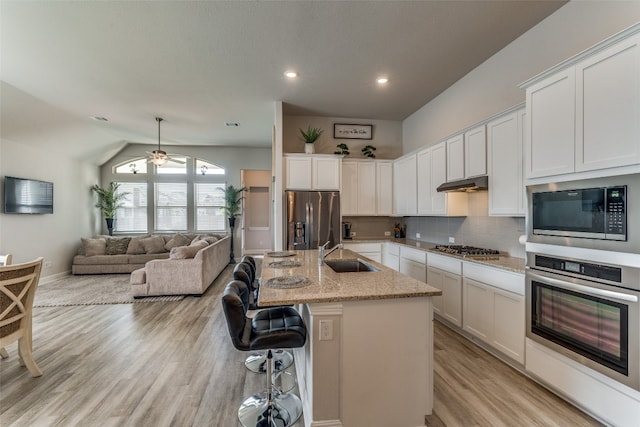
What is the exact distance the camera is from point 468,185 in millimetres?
3109

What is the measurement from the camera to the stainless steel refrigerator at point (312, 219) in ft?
14.8

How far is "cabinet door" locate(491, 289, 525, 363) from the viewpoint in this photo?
233 cm

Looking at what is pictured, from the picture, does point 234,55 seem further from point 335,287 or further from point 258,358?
point 258,358

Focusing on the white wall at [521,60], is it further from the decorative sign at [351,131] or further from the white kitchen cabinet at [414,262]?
the white kitchen cabinet at [414,262]

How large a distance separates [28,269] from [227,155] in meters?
6.15

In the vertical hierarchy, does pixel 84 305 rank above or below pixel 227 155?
below

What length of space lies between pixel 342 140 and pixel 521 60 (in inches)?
117

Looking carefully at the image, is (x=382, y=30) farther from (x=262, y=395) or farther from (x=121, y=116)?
(x=121, y=116)

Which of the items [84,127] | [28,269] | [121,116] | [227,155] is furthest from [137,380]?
[227,155]

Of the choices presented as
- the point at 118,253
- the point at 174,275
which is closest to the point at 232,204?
the point at 118,253

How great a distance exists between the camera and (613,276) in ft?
5.45

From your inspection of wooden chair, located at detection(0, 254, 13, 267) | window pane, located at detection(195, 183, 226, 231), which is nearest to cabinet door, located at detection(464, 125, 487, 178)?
wooden chair, located at detection(0, 254, 13, 267)

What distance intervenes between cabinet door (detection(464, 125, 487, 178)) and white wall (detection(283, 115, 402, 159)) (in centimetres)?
234

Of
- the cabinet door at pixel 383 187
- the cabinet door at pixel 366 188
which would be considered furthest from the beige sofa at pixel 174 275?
the cabinet door at pixel 383 187
